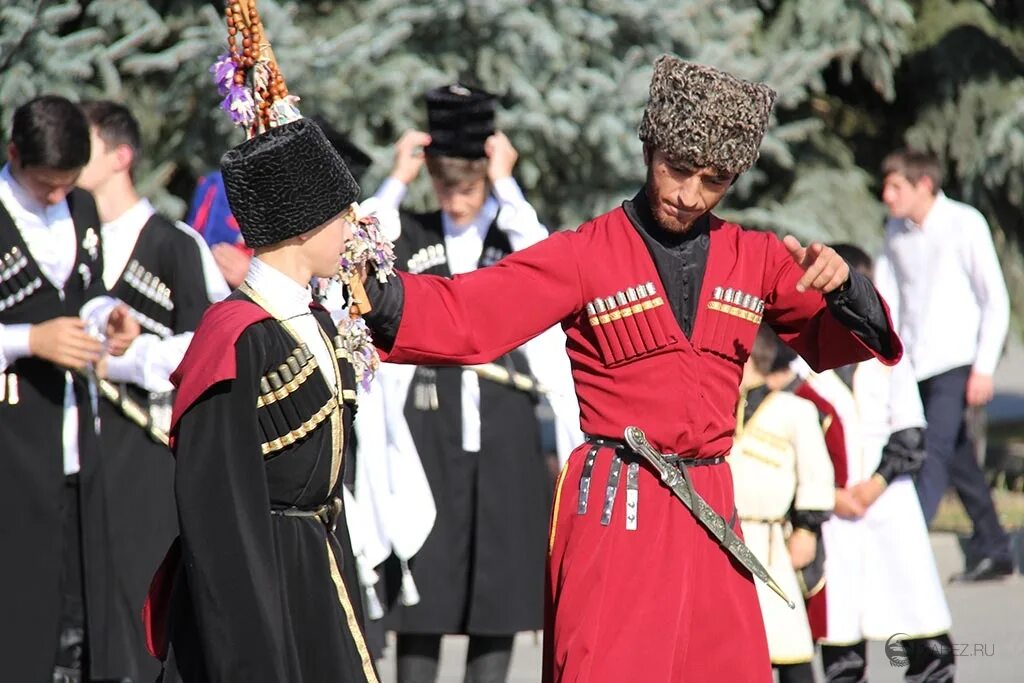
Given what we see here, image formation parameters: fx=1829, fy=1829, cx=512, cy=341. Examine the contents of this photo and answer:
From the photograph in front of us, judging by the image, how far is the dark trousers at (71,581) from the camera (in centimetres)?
610

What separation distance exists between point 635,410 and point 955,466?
17.3 ft

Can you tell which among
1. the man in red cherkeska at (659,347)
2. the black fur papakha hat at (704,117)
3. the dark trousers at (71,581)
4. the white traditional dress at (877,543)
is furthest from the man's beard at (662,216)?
the dark trousers at (71,581)

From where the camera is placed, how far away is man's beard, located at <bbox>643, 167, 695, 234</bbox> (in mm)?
4223

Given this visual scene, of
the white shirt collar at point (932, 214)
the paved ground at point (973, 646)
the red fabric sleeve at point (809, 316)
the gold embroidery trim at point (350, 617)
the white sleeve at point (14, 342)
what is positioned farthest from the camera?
the white shirt collar at point (932, 214)

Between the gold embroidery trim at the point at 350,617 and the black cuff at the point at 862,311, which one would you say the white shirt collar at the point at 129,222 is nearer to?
the gold embroidery trim at the point at 350,617

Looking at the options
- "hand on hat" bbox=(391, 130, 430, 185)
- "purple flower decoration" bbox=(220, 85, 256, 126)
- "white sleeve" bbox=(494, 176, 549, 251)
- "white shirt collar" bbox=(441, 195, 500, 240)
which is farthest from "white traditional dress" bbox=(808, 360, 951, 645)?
"purple flower decoration" bbox=(220, 85, 256, 126)

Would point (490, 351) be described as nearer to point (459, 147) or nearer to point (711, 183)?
point (711, 183)

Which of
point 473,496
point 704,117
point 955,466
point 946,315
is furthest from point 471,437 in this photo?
point 955,466

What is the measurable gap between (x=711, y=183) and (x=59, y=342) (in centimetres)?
238

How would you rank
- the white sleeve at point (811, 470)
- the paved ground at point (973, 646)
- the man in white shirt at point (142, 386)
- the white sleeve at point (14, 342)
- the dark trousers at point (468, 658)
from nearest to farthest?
the white sleeve at point (14, 342) → the white sleeve at point (811, 470) → the man in white shirt at point (142, 386) → the dark trousers at point (468, 658) → the paved ground at point (973, 646)

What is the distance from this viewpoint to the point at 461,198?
650 cm

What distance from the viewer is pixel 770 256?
437 cm

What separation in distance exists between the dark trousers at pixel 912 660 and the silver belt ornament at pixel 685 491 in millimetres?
2284

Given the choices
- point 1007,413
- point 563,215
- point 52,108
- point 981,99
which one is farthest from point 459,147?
point 1007,413
